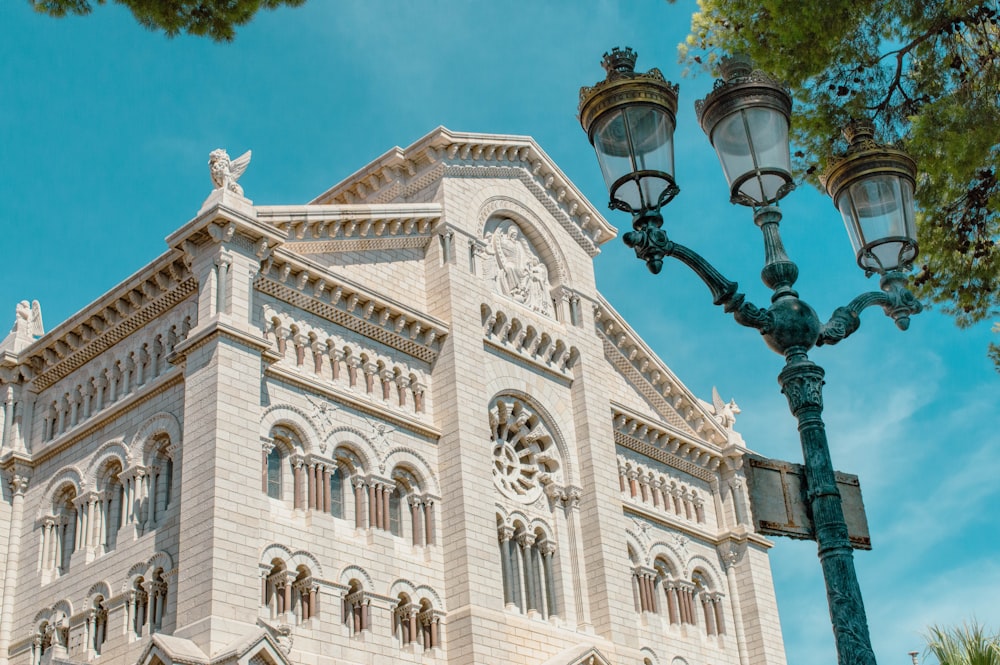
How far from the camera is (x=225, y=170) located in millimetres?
23906

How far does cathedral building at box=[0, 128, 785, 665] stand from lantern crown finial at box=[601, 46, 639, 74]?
12.9 m

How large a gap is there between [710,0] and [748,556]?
20267 millimetres

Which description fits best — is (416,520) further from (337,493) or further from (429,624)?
(429,624)

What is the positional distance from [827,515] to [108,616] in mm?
17227

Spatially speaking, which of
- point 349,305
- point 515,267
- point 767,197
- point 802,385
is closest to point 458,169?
point 515,267

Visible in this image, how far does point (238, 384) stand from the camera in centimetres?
2223

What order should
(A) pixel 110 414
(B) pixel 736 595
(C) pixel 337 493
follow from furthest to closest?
(B) pixel 736 595
(A) pixel 110 414
(C) pixel 337 493

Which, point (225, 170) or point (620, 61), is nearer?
point (620, 61)

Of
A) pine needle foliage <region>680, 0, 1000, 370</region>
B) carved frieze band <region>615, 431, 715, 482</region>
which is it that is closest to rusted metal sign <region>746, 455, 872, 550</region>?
pine needle foliage <region>680, 0, 1000, 370</region>

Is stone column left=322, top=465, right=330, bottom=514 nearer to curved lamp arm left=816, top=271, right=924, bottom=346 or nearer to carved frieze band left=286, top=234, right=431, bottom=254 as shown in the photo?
carved frieze band left=286, top=234, right=431, bottom=254

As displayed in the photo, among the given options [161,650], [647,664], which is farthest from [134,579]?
[647,664]

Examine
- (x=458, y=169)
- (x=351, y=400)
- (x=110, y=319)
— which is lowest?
(x=351, y=400)

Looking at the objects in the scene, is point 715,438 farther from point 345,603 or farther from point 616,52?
point 616,52

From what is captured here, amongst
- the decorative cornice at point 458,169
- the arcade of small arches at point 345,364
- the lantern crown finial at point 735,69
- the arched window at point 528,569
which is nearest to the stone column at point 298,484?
the arcade of small arches at point 345,364
